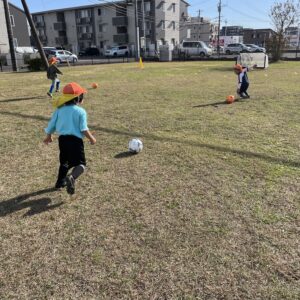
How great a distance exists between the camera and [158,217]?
330cm

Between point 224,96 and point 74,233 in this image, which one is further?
point 224,96

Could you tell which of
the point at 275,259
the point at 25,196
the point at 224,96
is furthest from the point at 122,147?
the point at 224,96

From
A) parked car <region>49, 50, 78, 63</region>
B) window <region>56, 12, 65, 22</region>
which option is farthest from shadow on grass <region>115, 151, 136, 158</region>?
window <region>56, 12, 65, 22</region>

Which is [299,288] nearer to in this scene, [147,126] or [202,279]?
[202,279]

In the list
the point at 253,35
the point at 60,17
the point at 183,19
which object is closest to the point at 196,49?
the point at 183,19

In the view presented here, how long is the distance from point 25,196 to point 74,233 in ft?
3.51

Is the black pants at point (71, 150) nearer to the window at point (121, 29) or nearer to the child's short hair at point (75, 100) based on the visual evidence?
the child's short hair at point (75, 100)

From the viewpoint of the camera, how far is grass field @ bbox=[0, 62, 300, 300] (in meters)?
2.44

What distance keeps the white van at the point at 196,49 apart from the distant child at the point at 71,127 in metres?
36.2

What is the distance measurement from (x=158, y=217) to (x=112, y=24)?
188 ft

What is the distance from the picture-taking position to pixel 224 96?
10258 mm

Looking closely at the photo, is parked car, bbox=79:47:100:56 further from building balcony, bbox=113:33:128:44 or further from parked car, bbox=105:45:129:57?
parked car, bbox=105:45:129:57

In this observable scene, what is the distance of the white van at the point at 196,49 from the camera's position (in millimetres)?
37934

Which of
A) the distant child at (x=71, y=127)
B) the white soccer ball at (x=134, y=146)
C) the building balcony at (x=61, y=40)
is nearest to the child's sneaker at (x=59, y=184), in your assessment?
the distant child at (x=71, y=127)
